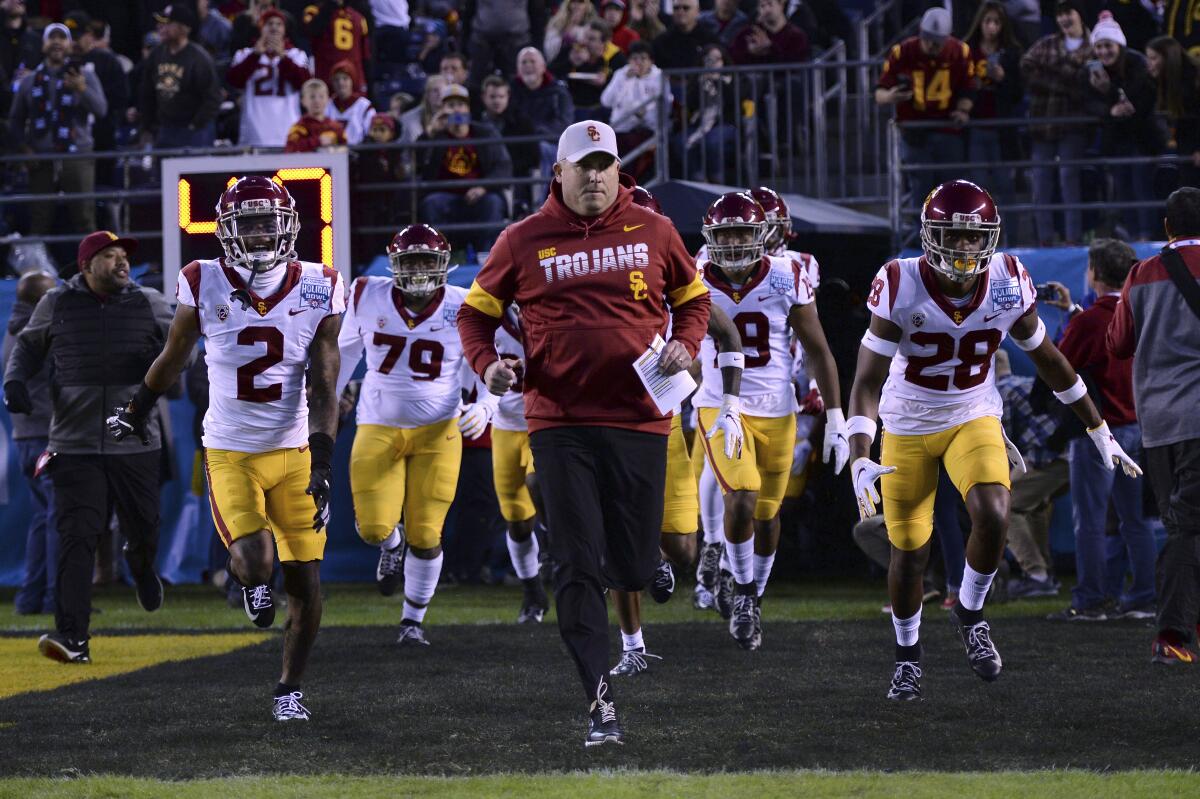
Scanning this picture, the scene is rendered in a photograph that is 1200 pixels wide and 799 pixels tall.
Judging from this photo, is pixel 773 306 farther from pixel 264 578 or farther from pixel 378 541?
pixel 264 578

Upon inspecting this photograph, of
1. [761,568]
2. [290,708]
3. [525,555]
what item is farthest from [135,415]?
[525,555]

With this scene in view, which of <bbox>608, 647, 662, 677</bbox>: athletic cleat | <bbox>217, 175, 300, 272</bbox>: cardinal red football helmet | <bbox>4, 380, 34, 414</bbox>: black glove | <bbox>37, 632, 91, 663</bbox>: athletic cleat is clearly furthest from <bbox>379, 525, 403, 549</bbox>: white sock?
<bbox>217, 175, 300, 272</bbox>: cardinal red football helmet

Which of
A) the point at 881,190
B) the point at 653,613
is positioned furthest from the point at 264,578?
the point at 881,190

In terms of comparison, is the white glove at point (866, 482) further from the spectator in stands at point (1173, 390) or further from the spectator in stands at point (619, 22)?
the spectator in stands at point (619, 22)

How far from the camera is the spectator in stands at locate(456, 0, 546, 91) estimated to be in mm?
15969

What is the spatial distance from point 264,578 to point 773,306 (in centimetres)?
345

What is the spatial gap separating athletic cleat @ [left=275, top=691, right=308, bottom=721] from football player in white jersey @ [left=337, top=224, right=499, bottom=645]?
8.03 feet

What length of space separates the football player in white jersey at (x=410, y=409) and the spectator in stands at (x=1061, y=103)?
196 inches

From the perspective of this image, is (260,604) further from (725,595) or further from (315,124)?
(315,124)

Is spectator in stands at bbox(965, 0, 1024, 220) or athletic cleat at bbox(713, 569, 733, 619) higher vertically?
spectator in stands at bbox(965, 0, 1024, 220)

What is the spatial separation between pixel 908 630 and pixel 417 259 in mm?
3582

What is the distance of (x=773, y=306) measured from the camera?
8961 millimetres

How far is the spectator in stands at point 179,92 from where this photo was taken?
1446 centimetres

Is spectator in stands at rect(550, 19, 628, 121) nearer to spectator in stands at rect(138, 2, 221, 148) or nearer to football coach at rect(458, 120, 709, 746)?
spectator in stands at rect(138, 2, 221, 148)
